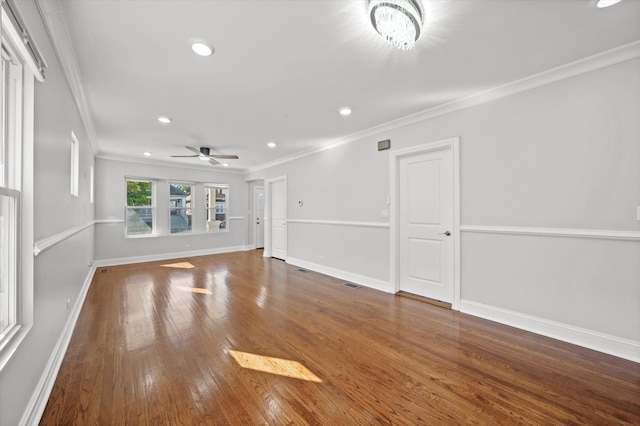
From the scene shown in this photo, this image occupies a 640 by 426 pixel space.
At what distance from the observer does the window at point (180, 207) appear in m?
6.84

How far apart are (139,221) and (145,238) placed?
17.2 inches

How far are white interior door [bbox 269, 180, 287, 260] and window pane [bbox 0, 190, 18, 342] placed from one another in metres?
5.01

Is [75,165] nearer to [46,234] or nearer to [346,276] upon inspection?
[46,234]

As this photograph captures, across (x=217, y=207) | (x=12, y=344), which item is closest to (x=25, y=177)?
(x=12, y=344)

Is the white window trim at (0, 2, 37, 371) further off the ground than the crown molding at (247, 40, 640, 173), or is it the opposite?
the crown molding at (247, 40, 640, 173)

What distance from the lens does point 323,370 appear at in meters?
2.04

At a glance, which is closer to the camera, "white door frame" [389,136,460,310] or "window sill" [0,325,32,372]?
"window sill" [0,325,32,372]

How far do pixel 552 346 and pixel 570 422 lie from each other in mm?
1025

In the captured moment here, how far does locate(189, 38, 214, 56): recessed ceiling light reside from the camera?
2.03 metres

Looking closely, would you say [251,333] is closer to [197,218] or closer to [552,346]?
[552,346]

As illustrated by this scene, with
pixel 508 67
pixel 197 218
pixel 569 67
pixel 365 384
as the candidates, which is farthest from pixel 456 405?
pixel 197 218

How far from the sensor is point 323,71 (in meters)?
2.49

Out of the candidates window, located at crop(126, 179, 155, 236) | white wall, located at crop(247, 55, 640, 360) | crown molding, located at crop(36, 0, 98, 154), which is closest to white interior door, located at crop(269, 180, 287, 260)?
window, located at crop(126, 179, 155, 236)

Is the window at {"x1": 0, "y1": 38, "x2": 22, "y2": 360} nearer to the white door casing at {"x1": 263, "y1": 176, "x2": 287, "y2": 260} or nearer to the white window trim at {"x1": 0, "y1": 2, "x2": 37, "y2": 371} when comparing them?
the white window trim at {"x1": 0, "y1": 2, "x2": 37, "y2": 371}
